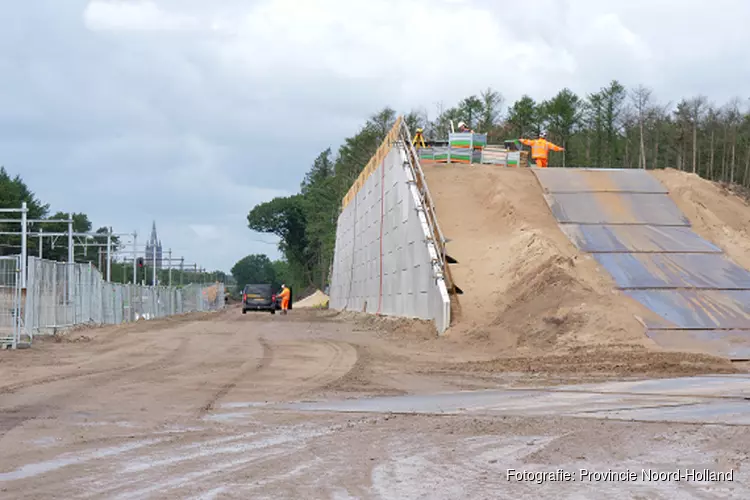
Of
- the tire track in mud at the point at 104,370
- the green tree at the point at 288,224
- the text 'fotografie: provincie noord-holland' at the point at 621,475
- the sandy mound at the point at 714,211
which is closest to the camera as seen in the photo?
the text 'fotografie: provincie noord-holland' at the point at 621,475

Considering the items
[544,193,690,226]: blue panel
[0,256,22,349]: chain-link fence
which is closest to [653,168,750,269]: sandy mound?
[544,193,690,226]: blue panel

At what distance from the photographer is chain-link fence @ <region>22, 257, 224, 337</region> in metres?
22.2

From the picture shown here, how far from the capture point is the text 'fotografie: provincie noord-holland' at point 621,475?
6.06m

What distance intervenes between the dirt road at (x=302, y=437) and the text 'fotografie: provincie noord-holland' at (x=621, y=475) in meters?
0.16

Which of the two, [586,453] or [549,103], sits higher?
[549,103]

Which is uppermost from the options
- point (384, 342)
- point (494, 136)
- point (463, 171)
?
point (494, 136)

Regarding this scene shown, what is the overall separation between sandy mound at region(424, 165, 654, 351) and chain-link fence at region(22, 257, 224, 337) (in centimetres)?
1124

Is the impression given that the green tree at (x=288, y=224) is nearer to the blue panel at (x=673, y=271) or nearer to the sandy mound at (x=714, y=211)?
the sandy mound at (x=714, y=211)

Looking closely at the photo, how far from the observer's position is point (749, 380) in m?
12.2

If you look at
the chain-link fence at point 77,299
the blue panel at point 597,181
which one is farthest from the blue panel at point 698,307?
the chain-link fence at point 77,299

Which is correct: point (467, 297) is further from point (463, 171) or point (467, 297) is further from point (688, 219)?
point (463, 171)

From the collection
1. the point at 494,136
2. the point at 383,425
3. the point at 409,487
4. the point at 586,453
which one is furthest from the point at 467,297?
the point at 494,136

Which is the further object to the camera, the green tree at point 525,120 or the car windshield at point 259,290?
Result: the green tree at point 525,120

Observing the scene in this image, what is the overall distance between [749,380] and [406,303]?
15.9 metres
